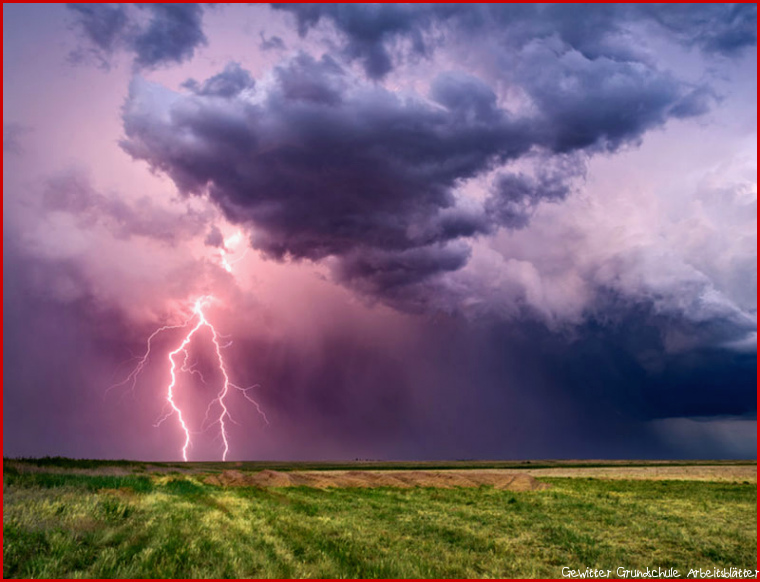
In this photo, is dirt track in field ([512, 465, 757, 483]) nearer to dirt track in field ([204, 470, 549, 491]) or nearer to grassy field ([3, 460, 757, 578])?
dirt track in field ([204, 470, 549, 491])

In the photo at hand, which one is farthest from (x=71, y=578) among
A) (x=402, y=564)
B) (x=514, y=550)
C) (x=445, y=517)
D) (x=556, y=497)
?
(x=556, y=497)

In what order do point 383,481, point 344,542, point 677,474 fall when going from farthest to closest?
point 677,474
point 383,481
point 344,542

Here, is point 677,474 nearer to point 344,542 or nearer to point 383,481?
point 383,481

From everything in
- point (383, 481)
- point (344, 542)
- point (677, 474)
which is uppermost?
point (344, 542)

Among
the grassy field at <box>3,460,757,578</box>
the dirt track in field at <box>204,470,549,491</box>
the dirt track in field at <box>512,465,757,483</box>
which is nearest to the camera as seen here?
the grassy field at <box>3,460,757,578</box>

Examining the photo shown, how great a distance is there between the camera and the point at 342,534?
1480cm

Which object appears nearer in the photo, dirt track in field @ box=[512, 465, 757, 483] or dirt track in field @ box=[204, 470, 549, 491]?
dirt track in field @ box=[204, 470, 549, 491]

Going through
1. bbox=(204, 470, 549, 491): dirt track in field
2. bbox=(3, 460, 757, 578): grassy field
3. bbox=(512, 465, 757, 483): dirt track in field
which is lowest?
bbox=(512, 465, 757, 483): dirt track in field

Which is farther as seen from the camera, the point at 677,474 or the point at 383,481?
the point at 677,474

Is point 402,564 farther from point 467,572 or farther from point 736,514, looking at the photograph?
point 736,514

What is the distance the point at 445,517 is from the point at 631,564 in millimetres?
9401

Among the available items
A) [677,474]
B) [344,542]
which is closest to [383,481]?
[344,542]

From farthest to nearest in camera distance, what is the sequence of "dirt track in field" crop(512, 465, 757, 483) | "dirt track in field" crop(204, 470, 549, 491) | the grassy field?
"dirt track in field" crop(512, 465, 757, 483) < "dirt track in field" crop(204, 470, 549, 491) < the grassy field

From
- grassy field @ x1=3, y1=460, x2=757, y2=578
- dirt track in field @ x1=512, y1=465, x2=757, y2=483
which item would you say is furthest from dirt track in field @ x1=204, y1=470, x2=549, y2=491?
dirt track in field @ x1=512, y1=465, x2=757, y2=483
